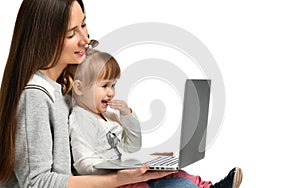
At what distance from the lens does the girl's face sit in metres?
2.02

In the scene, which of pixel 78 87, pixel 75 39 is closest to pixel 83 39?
pixel 75 39

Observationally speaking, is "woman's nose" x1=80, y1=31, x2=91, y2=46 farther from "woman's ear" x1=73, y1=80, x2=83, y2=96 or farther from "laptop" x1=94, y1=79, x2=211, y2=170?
"laptop" x1=94, y1=79, x2=211, y2=170

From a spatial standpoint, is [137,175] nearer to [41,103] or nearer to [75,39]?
[41,103]

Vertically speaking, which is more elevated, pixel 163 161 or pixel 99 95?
pixel 99 95

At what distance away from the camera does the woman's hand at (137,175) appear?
185 cm

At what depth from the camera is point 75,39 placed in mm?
2002

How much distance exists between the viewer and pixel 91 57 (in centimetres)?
204

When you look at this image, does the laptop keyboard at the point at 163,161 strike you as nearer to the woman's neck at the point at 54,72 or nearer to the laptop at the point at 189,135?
the laptop at the point at 189,135

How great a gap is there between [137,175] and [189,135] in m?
0.18

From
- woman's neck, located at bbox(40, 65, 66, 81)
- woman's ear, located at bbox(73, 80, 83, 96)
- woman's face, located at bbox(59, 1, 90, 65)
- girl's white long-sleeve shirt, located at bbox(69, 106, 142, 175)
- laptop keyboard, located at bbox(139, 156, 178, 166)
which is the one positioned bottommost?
laptop keyboard, located at bbox(139, 156, 178, 166)

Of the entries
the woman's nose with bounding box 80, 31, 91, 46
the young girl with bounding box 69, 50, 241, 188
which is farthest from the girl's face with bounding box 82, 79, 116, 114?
the woman's nose with bounding box 80, 31, 91, 46

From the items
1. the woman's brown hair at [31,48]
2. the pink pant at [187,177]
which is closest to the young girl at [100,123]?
the pink pant at [187,177]

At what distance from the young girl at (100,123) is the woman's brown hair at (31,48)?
0.38 ft

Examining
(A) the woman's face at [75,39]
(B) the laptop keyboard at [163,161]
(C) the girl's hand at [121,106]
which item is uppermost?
(A) the woman's face at [75,39]
